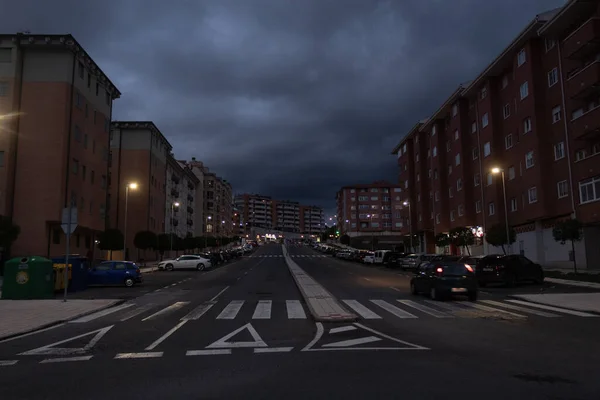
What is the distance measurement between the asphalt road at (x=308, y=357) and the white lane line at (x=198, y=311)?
9cm

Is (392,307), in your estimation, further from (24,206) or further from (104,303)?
(24,206)

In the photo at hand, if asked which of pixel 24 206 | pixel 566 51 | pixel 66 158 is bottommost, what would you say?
pixel 24 206

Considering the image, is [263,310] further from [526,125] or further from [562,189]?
[526,125]

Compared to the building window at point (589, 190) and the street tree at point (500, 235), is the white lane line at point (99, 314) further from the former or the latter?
the building window at point (589, 190)

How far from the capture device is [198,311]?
15.8m

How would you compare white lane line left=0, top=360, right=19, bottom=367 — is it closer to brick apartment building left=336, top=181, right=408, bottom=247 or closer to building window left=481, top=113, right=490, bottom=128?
building window left=481, top=113, right=490, bottom=128

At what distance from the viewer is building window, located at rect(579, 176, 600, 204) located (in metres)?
32.5

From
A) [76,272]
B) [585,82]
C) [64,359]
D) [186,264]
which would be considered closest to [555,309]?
[64,359]

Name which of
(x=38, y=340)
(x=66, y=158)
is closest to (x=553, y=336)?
(x=38, y=340)

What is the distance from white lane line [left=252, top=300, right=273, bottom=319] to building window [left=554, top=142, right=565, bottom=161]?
29394mm

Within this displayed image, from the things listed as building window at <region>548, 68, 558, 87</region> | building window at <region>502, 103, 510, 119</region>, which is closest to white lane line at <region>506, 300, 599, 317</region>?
building window at <region>548, 68, 558, 87</region>

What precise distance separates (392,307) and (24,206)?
37354 millimetres

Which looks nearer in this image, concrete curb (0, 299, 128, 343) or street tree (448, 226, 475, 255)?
concrete curb (0, 299, 128, 343)

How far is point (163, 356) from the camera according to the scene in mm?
8633
